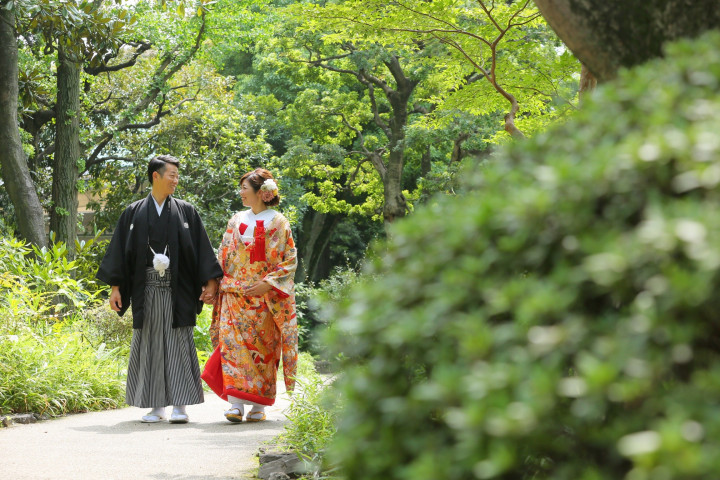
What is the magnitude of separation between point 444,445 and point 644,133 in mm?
641

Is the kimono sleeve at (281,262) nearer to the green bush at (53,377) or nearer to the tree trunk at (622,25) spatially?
the green bush at (53,377)

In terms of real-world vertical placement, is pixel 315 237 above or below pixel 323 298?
above

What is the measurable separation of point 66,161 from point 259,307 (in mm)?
7842

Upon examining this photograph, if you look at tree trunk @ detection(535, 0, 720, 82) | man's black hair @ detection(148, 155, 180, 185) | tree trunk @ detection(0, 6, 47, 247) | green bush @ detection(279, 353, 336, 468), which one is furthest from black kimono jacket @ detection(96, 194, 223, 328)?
tree trunk @ detection(0, 6, 47, 247)

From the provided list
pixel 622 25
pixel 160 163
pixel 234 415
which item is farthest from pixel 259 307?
pixel 622 25

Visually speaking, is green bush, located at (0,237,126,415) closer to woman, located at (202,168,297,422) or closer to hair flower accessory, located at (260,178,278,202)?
woman, located at (202,168,297,422)

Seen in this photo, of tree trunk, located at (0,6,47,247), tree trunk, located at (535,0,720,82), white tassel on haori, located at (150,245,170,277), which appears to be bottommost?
white tassel on haori, located at (150,245,170,277)

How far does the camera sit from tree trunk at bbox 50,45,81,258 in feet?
43.2

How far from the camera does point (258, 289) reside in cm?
675

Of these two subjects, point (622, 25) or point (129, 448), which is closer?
point (622, 25)

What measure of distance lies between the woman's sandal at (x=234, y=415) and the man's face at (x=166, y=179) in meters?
1.87

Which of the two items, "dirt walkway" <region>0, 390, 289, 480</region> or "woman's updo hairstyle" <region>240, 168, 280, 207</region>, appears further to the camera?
"woman's updo hairstyle" <region>240, 168, 280, 207</region>

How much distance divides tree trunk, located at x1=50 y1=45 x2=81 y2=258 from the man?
23.0 ft

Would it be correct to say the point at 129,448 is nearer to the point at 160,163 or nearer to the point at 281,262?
the point at 281,262
